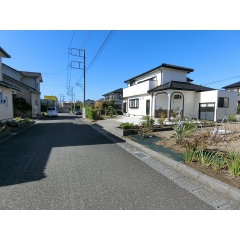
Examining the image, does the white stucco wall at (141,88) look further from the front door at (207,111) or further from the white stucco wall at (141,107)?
the front door at (207,111)

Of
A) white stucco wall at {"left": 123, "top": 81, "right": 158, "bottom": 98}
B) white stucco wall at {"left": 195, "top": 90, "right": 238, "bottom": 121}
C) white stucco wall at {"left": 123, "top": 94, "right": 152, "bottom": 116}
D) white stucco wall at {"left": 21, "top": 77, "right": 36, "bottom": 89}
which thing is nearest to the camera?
white stucco wall at {"left": 195, "top": 90, "right": 238, "bottom": 121}

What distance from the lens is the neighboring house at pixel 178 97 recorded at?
41.5ft

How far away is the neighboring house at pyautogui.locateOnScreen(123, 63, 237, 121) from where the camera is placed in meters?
12.6

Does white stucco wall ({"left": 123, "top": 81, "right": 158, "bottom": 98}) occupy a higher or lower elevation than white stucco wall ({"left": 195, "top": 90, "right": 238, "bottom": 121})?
higher

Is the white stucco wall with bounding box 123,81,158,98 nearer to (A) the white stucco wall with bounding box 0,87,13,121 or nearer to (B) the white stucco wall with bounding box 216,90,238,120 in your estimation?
(B) the white stucco wall with bounding box 216,90,238,120

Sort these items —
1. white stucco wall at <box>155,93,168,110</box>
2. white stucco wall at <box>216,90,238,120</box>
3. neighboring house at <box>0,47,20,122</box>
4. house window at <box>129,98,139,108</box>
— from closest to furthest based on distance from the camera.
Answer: neighboring house at <box>0,47,20,122</box>
white stucco wall at <box>216,90,238,120</box>
white stucco wall at <box>155,93,168,110</box>
house window at <box>129,98,139,108</box>

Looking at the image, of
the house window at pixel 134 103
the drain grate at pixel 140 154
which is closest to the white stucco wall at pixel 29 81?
the house window at pixel 134 103

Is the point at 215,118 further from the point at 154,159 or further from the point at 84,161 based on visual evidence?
the point at 84,161

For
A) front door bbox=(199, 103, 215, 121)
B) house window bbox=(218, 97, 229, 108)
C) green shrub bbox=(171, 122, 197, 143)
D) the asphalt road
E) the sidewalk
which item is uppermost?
house window bbox=(218, 97, 229, 108)

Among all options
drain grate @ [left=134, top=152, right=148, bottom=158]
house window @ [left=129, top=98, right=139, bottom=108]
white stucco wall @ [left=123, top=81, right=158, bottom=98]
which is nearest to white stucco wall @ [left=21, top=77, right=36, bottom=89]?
white stucco wall @ [left=123, top=81, right=158, bottom=98]

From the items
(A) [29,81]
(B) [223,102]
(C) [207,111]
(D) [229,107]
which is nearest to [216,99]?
(B) [223,102]

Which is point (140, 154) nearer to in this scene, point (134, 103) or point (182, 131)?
point (182, 131)

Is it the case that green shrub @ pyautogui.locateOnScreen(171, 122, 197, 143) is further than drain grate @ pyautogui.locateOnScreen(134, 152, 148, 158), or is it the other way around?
green shrub @ pyautogui.locateOnScreen(171, 122, 197, 143)

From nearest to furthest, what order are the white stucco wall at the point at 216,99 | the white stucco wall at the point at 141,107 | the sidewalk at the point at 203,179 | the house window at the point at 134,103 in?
the sidewalk at the point at 203,179 → the white stucco wall at the point at 216,99 → the white stucco wall at the point at 141,107 → the house window at the point at 134,103
